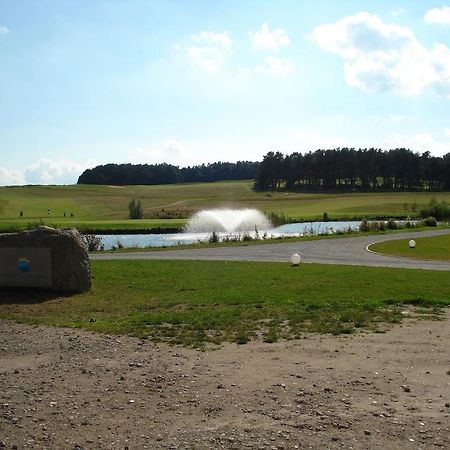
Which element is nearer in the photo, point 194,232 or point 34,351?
point 34,351

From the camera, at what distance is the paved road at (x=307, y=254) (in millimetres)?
26984

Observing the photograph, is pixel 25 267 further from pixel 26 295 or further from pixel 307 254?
pixel 307 254

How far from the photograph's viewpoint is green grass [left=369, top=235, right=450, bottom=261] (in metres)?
30.8

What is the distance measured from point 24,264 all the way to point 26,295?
3.95 feet

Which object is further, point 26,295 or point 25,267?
point 25,267

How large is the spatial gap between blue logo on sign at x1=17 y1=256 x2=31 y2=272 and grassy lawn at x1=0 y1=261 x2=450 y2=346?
2.58 feet

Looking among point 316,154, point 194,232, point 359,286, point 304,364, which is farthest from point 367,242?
point 316,154

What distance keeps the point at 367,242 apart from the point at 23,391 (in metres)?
32.3

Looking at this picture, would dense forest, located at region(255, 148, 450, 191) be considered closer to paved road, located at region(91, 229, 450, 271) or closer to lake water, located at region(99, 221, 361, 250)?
lake water, located at region(99, 221, 361, 250)

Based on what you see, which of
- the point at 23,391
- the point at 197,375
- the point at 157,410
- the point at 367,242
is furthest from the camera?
the point at 367,242

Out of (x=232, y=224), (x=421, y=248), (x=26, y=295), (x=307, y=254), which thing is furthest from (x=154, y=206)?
(x=26, y=295)

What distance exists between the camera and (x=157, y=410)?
7.41 m

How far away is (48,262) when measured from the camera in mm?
18391

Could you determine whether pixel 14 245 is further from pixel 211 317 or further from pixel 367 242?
pixel 367 242
